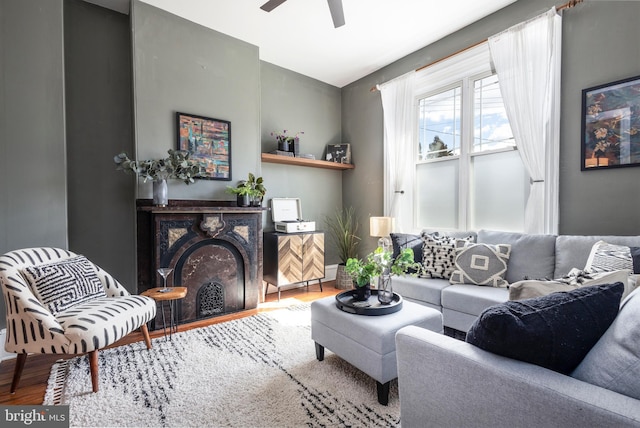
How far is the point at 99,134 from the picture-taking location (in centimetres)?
298

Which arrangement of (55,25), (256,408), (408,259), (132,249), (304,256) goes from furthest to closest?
(304,256) < (132,249) < (55,25) < (408,259) < (256,408)

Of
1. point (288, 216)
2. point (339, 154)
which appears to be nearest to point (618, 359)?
point (288, 216)

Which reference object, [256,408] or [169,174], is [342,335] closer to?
[256,408]

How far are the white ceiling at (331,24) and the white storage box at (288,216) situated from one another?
77.8 inches

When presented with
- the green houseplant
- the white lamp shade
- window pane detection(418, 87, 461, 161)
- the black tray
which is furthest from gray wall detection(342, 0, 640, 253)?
the green houseplant

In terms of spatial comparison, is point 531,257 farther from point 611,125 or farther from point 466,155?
point 466,155

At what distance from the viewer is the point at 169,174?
2.90 m

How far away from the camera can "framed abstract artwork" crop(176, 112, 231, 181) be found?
316 centimetres

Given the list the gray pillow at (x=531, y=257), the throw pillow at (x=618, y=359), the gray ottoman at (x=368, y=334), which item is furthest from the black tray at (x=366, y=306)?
the gray pillow at (x=531, y=257)

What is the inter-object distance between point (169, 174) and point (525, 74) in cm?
357

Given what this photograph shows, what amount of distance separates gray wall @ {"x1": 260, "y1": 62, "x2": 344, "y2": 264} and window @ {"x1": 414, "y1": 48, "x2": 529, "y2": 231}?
4.81 ft

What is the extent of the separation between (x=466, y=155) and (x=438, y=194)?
0.57 m

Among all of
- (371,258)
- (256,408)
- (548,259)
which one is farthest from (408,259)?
(548,259)

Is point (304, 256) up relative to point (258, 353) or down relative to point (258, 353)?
up
